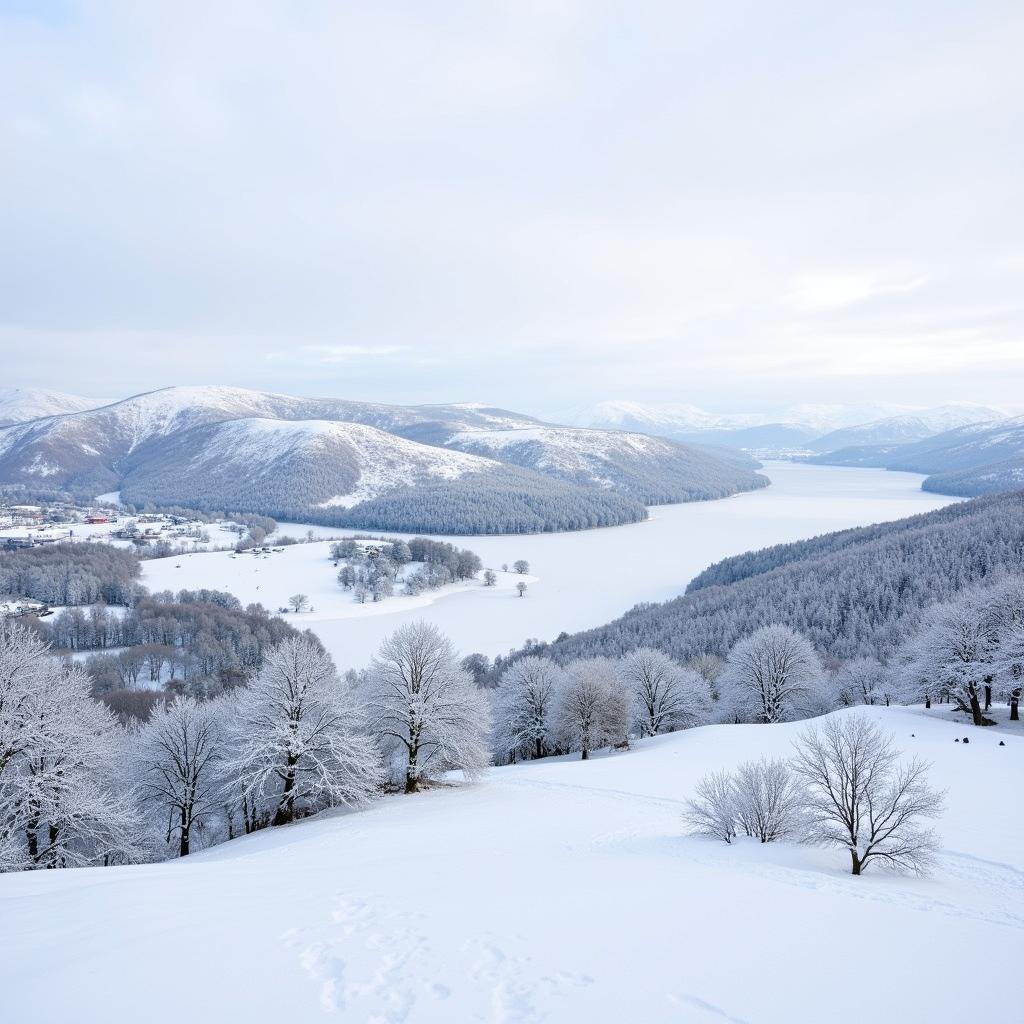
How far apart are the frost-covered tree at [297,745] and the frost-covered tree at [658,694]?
2683 centimetres

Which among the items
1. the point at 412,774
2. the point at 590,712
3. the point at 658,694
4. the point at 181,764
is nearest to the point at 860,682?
the point at 658,694

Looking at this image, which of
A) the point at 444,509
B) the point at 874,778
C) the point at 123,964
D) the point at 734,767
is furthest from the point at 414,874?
the point at 444,509

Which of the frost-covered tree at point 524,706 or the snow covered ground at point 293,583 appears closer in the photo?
the frost-covered tree at point 524,706

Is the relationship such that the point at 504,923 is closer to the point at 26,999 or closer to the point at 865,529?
the point at 26,999

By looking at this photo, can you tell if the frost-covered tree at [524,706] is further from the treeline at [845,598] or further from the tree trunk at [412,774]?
the treeline at [845,598]

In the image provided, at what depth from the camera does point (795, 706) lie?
1859 inches

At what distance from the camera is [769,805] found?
645 inches

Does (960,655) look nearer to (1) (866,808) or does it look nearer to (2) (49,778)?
(1) (866,808)

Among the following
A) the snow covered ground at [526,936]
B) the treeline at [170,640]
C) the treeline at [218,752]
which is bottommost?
the treeline at [170,640]

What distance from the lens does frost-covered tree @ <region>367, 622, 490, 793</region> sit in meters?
28.2

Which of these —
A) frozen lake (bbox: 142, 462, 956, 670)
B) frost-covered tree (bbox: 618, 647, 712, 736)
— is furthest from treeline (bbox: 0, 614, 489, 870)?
frozen lake (bbox: 142, 462, 956, 670)

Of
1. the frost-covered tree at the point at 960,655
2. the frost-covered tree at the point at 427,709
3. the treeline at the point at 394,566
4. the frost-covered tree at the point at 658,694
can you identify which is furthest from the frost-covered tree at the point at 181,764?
the treeline at the point at 394,566

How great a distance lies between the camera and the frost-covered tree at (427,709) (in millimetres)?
28203

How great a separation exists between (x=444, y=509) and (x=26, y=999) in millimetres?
191513
